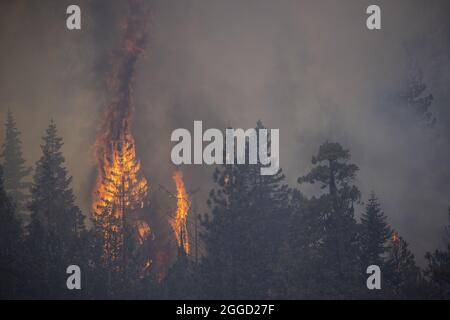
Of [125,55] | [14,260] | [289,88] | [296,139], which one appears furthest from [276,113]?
[14,260]

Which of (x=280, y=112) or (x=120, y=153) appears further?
(x=280, y=112)

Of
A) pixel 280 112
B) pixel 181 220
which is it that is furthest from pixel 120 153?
pixel 280 112

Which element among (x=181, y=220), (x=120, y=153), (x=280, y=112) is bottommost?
(x=181, y=220)

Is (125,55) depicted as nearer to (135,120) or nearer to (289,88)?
(135,120)

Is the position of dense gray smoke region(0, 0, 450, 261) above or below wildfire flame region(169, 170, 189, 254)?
above

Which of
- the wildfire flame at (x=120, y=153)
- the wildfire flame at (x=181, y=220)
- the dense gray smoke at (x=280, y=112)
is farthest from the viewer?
the dense gray smoke at (x=280, y=112)

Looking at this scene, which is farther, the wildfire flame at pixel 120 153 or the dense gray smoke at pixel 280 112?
the dense gray smoke at pixel 280 112

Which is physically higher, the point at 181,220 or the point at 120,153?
the point at 120,153

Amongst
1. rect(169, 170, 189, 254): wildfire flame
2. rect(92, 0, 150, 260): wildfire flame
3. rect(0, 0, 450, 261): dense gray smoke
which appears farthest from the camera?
rect(0, 0, 450, 261): dense gray smoke

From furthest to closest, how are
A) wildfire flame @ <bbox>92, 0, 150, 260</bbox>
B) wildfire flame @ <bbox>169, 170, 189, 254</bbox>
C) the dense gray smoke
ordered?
the dense gray smoke < wildfire flame @ <bbox>169, 170, 189, 254</bbox> < wildfire flame @ <bbox>92, 0, 150, 260</bbox>

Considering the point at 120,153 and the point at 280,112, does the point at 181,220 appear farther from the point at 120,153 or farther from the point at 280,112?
the point at 280,112

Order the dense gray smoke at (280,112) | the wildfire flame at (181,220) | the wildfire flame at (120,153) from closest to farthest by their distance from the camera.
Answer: the wildfire flame at (120,153)
the wildfire flame at (181,220)
the dense gray smoke at (280,112)

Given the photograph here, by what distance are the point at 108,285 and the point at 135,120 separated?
325ft

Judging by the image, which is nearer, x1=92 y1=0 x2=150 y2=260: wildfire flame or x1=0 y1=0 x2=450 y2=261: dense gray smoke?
x1=92 y1=0 x2=150 y2=260: wildfire flame
